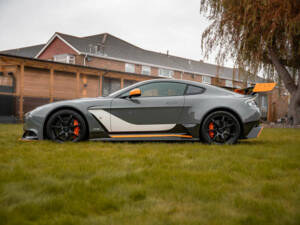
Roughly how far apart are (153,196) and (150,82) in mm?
3723

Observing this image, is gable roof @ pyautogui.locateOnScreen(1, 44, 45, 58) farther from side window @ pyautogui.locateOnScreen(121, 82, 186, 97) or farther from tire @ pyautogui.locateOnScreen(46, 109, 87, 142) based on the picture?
side window @ pyautogui.locateOnScreen(121, 82, 186, 97)

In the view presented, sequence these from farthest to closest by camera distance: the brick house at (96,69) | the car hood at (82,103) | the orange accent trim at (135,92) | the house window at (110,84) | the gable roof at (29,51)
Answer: the gable roof at (29,51) < the house window at (110,84) < the brick house at (96,69) < the car hood at (82,103) < the orange accent trim at (135,92)

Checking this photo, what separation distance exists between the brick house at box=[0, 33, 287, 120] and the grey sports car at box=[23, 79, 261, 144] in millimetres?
9506

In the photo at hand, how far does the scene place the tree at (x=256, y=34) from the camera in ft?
40.2

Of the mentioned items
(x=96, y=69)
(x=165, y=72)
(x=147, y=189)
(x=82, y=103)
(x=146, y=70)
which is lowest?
(x=147, y=189)

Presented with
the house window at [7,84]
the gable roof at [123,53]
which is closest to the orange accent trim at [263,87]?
the house window at [7,84]

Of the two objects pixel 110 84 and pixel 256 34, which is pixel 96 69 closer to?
pixel 110 84

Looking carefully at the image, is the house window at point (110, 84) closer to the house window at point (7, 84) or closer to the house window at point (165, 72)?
the house window at point (7, 84)

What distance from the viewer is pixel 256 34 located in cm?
1305

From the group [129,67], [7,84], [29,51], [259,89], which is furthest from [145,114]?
[29,51]

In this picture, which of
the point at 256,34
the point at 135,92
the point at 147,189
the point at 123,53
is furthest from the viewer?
the point at 123,53

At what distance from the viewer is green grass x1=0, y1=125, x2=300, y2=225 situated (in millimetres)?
1898

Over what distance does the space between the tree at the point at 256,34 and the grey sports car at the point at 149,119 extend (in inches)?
325

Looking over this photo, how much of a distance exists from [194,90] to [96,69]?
1270 centimetres
